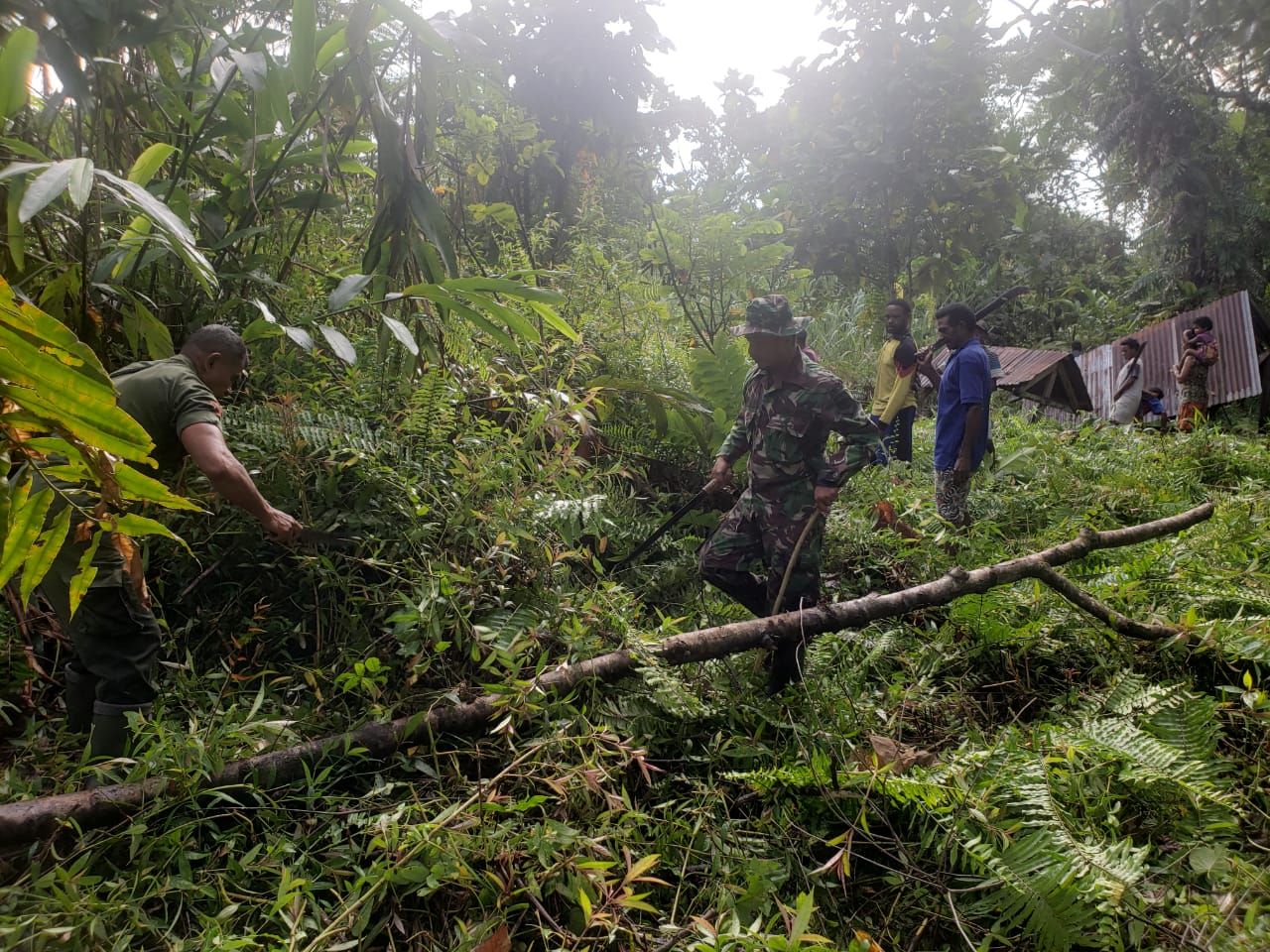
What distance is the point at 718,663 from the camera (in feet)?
10.8

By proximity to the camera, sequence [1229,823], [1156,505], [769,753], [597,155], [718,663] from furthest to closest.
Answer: [597,155], [1156,505], [718,663], [769,753], [1229,823]

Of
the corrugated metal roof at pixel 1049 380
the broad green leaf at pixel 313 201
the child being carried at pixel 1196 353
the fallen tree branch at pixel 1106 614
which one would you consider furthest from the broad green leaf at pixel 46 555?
the child being carried at pixel 1196 353

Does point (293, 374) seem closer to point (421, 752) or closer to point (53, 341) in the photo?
point (421, 752)

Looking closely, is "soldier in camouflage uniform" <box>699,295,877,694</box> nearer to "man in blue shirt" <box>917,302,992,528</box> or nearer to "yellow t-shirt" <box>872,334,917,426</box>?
"man in blue shirt" <box>917,302,992,528</box>

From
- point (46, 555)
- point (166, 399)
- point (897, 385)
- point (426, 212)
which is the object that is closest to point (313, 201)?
point (426, 212)

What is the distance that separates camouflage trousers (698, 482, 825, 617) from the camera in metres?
3.46

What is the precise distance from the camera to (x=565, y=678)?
2.54 metres

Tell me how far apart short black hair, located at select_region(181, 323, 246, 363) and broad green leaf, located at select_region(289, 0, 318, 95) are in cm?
98

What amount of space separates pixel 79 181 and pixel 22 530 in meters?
1.11

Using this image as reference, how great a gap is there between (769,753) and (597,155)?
854 cm

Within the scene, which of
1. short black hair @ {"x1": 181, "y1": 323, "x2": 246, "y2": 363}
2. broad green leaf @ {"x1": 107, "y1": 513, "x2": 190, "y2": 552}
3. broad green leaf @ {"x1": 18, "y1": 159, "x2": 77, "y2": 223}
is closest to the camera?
broad green leaf @ {"x1": 107, "y1": 513, "x2": 190, "y2": 552}

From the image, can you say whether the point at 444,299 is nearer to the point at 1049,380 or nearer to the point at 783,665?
the point at 783,665

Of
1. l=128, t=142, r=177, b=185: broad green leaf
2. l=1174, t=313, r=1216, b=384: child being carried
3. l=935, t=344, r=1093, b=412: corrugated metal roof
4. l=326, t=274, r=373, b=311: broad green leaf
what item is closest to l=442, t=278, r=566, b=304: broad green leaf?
l=326, t=274, r=373, b=311: broad green leaf

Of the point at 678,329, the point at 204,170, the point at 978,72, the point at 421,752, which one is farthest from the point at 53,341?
the point at 978,72
